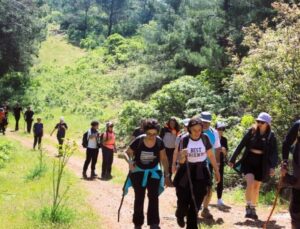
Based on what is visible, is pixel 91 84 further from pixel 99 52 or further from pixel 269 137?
pixel 269 137

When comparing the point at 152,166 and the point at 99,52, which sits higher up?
the point at 99,52

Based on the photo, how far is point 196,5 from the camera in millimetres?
25844

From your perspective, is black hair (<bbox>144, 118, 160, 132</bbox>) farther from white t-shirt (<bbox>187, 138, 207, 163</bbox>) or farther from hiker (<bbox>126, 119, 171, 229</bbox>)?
white t-shirt (<bbox>187, 138, 207, 163</bbox>)

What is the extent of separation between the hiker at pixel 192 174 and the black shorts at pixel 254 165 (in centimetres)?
159

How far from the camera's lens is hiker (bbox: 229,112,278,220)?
25.2 ft

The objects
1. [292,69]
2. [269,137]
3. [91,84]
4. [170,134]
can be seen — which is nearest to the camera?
[269,137]

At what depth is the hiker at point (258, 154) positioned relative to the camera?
767 centimetres

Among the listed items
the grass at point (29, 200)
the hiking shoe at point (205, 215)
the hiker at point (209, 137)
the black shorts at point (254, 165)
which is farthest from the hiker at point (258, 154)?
the grass at point (29, 200)

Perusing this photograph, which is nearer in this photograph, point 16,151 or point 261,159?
point 261,159

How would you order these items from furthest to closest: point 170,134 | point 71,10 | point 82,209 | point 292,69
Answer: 1. point 71,10
2. point 170,134
3. point 292,69
4. point 82,209

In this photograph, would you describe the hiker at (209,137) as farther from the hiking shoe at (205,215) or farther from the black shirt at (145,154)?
the black shirt at (145,154)

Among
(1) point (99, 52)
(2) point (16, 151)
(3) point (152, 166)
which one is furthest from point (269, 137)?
(1) point (99, 52)

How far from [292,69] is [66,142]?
19.7ft

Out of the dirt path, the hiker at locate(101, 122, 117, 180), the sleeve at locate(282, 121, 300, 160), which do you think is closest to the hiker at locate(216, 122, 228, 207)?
the dirt path
